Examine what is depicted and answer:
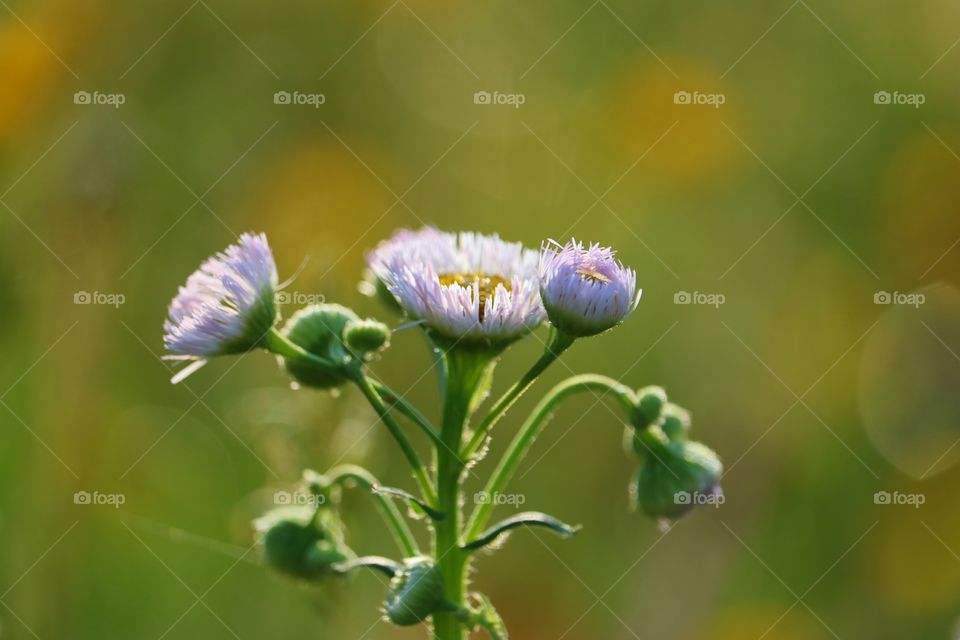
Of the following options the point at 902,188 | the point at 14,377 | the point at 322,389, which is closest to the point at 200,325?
the point at 322,389

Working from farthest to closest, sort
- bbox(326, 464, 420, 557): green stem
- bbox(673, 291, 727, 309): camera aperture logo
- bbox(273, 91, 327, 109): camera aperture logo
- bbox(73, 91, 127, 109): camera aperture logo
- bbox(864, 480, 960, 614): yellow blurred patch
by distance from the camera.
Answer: bbox(273, 91, 327, 109): camera aperture logo < bbox(673, 291, 727, 309): camera aperture logo < bbox(73, 91, 127, 109): camera aperture logo < bbox(864, 480, 960, 614): yellow blurred patch < bbox(326, 464, 420, 557): green stem

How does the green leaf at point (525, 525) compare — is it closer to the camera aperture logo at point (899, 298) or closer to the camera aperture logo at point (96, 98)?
the camera aperture logo at point (96, 98)

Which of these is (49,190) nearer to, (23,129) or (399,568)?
(23,129)

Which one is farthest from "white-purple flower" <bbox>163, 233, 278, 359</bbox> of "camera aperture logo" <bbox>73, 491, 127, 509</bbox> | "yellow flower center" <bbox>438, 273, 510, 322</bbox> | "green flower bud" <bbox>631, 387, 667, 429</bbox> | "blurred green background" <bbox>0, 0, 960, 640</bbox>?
"camera aperture logo" <bbox>73, 491, 127, 509</bbox>

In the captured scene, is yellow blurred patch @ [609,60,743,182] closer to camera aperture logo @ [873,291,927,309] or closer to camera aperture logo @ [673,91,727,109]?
camera aperture logo @ [673,91,727,109]

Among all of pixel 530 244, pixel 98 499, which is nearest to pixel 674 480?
pixel 98 499

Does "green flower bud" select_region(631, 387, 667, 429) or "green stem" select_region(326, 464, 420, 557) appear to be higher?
"green flower bud" select_region(631, 387, 667, 429)

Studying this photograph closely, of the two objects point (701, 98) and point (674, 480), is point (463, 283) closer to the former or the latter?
point (674, 480)
